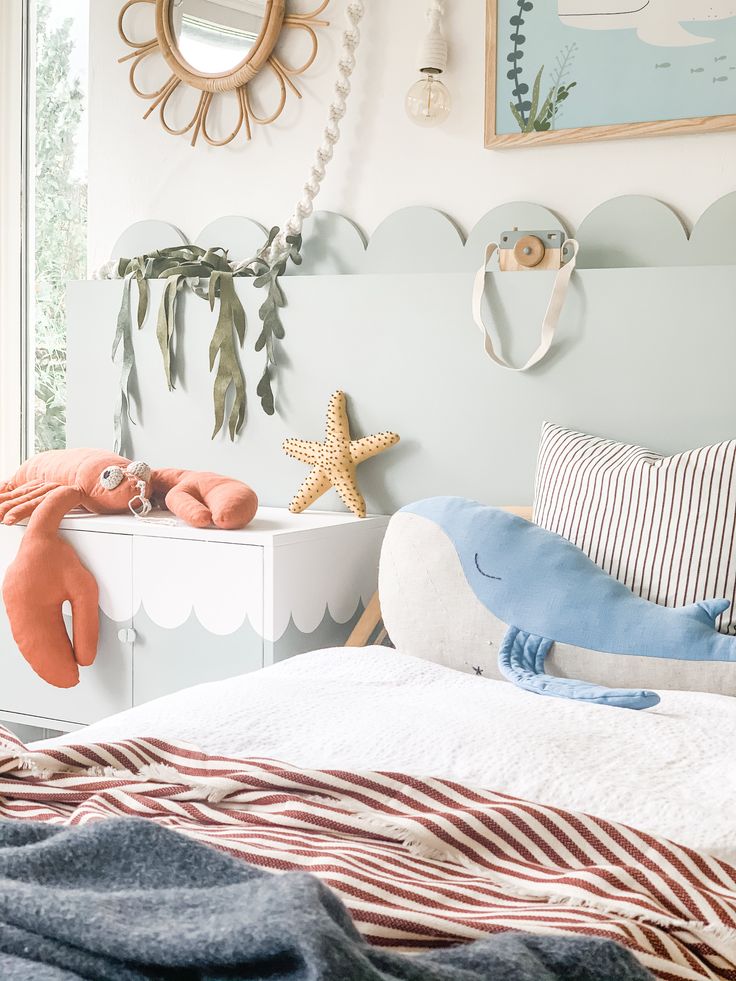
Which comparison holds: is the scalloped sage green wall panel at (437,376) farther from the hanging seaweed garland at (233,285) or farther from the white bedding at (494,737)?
the white bedding at (494,737)

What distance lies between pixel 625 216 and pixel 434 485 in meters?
0.63

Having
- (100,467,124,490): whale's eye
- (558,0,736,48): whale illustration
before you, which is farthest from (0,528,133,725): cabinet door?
(558,0,736,48): whale illustration

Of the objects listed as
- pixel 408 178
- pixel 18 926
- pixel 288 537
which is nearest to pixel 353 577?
pixel 288 537

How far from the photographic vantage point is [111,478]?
2.04m

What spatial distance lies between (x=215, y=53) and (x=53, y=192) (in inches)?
28.2

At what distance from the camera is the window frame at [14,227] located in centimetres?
286

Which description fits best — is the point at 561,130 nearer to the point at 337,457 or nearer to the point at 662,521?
the point at 337,457

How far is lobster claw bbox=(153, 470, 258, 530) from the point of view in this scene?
189 cm

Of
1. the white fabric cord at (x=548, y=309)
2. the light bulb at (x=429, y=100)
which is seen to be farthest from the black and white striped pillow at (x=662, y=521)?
the light bulb at (x=429, y=100)

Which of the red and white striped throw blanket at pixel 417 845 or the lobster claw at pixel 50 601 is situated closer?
the red and white striped throw blanket at pixel 417 845

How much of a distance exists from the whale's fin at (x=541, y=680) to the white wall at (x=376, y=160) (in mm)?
953

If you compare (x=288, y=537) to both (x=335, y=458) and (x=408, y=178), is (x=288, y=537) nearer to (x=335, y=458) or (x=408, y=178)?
(x=335, y=458)

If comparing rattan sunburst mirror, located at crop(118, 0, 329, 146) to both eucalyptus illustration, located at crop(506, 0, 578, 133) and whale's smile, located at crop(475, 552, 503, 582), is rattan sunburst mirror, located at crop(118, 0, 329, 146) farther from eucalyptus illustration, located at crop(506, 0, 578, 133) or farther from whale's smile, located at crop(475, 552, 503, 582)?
whale's smile, located at crop(475, 552, 503, 582)

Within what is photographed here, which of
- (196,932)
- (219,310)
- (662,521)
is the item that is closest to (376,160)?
(219,310)
